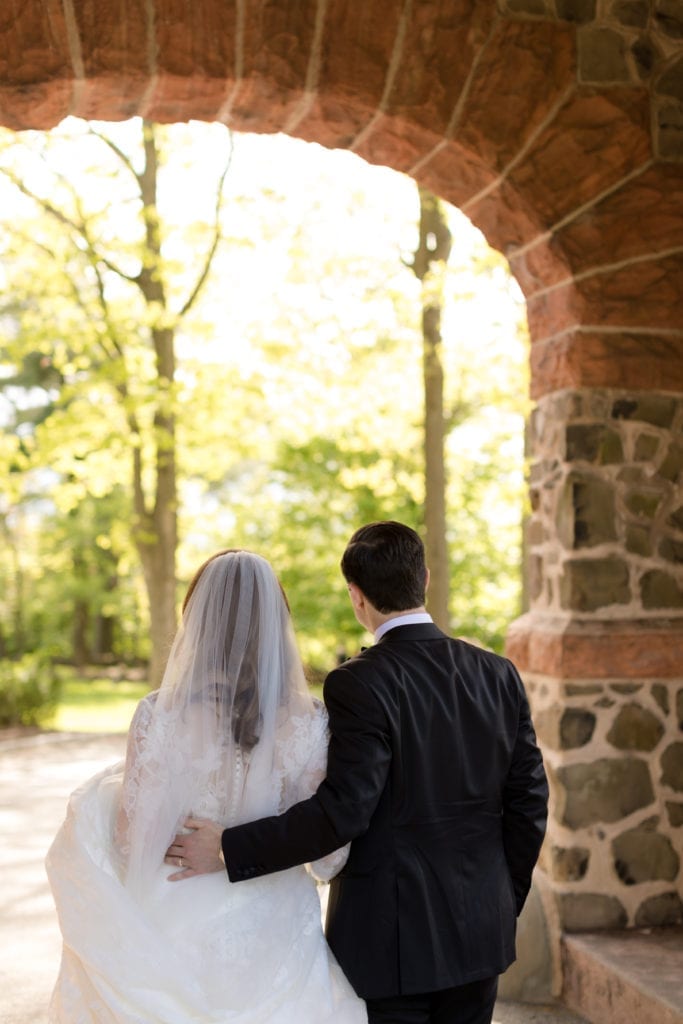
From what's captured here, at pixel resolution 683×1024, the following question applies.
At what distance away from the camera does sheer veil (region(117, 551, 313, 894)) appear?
2.40m

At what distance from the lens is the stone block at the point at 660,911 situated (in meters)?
4.26

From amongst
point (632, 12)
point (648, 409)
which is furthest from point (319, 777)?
point (632, 12)

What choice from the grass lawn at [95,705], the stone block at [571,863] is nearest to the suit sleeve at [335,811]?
the stone block at [571,863]

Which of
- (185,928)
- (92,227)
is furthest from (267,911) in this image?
(92,227)

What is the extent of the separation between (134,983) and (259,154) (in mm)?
10184

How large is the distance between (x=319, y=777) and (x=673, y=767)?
2.37 meters

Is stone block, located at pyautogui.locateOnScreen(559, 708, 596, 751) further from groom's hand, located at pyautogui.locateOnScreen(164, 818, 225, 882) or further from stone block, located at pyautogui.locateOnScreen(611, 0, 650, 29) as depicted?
stone block, located at pyautogui.locateOnScreen(611, 0, 650, 29)

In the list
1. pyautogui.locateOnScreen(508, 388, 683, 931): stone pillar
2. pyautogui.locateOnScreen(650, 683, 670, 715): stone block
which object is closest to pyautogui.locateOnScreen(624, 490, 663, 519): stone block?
pyautogui.locateOnScreen(508, 388, 683, 931): stone pillar

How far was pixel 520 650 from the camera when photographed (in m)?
4.57

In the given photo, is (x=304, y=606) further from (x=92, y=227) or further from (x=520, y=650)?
(x=520, y=650)

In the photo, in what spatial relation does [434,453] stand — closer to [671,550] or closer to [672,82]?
[671,550]

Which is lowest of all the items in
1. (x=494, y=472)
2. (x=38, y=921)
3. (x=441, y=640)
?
(x=38, y=921)

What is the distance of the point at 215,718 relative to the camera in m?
2.43

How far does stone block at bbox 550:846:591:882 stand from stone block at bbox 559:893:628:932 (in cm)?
6
